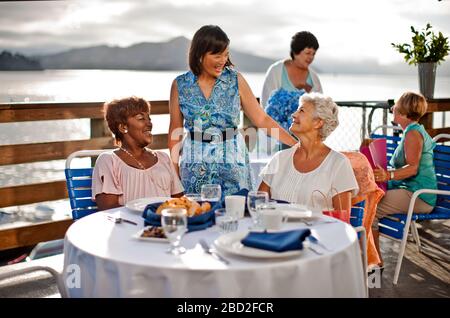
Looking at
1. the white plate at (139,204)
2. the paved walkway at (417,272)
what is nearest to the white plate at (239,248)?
the white plate at (139,204)

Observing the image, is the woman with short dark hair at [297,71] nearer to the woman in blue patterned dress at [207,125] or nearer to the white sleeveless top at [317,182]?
the woman in blue patterned dress at [207,125]

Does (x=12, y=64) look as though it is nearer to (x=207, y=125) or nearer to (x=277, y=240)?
(x=207, y=125)

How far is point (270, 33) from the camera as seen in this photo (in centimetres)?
854

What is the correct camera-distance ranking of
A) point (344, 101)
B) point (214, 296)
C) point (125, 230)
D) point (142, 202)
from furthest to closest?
point (344, 101)
point (142, 202)
point (125, 230)
point (214, 296)

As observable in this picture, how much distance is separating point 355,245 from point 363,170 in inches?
37.6

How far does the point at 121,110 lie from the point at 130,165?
0.26 meters

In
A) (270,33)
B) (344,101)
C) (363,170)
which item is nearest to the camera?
(363,170)

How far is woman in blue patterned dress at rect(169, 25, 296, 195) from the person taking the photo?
3045 mm

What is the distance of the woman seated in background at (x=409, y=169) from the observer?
3592 millimetres

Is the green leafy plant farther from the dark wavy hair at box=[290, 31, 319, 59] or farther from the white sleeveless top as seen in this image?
the white sleeveless top
